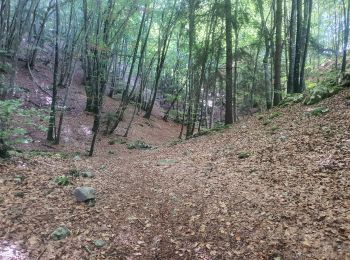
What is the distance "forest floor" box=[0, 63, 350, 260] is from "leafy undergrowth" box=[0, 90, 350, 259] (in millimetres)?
18

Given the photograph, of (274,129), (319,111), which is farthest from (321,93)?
(274,129)

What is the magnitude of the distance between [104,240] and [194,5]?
44.1 feet

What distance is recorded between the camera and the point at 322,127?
27.0 feet

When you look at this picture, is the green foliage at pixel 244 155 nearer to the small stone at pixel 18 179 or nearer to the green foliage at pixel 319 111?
the green foliage at pixel 319 111

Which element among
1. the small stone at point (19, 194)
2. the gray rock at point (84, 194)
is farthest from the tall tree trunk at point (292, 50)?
the small stone at point (19, 194)

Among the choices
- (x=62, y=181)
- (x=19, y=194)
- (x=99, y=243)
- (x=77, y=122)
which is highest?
(x=77, y=122)

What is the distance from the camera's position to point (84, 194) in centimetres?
639

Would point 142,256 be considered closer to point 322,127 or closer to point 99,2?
point 322,127

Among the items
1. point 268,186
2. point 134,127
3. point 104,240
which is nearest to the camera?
point 104,240

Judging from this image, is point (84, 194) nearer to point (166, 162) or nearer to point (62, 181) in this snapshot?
point (62, 181)

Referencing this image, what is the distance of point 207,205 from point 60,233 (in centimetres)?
265

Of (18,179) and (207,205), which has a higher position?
(207,205)

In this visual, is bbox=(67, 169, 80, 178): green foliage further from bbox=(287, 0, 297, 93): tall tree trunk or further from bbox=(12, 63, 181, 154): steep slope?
bbox=(287, 0, 297, 93): tall tree trunk

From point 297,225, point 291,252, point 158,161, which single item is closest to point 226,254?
point 291,252
